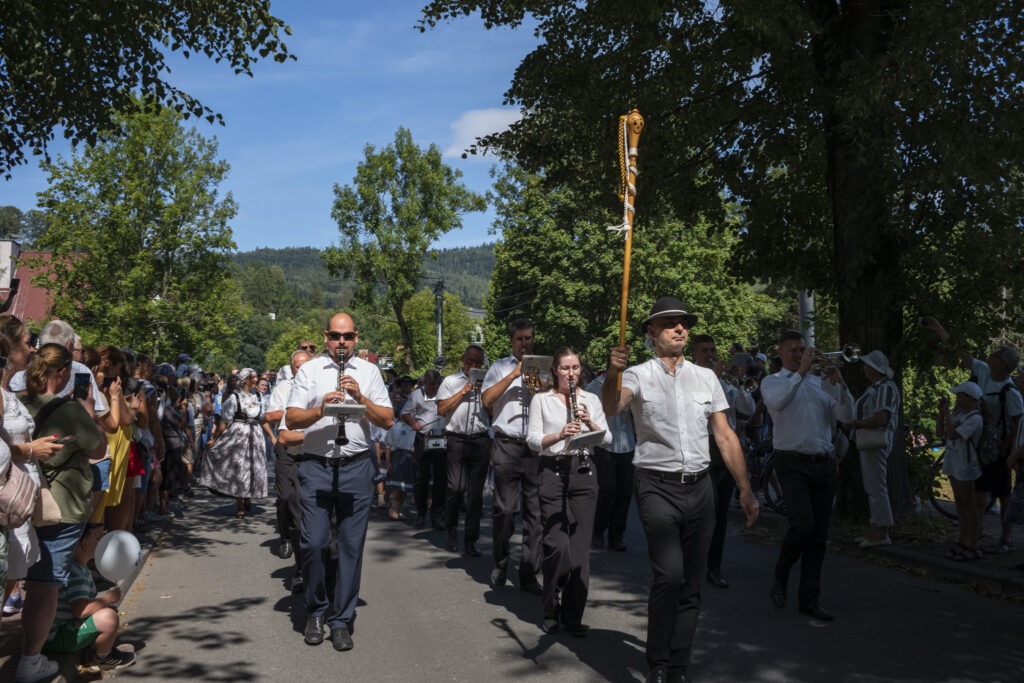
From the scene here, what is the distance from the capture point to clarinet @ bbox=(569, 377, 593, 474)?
6.81m

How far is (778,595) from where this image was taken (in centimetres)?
777

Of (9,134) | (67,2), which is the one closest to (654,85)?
(67,2)

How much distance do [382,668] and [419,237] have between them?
5434 centimetres

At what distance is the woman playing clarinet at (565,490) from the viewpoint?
22.8 ft

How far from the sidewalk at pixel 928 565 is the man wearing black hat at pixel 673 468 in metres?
3.24

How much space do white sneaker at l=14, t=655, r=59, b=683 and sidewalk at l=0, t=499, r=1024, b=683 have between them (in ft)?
1.55


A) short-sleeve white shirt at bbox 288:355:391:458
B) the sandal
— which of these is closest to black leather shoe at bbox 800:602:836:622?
the sandal

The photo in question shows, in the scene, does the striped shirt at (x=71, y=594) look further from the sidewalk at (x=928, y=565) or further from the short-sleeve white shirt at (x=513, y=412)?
the short-sleeve white shirt at (x=513, y=412)

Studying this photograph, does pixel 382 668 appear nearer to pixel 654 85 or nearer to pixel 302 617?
pixel 302 617

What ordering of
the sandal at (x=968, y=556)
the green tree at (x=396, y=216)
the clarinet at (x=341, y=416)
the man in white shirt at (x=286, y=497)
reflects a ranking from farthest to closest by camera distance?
the green tree at (x=396, y=216) < the man in white shirt at (x=286, y=497) < the sandal at (x=968, y=556) < the clarinet at (x=341, y=416)

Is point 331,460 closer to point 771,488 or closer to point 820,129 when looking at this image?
point 771,488

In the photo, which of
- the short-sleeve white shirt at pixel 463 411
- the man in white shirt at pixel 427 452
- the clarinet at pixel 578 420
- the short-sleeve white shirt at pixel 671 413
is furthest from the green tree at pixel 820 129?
the short-sleeve white shirt at pixel 671 413

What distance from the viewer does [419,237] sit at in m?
59.8

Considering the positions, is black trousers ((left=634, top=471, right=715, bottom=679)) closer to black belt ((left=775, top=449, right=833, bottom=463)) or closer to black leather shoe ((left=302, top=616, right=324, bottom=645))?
black belt ((left=775, top=449, right=833, bottom=463))
